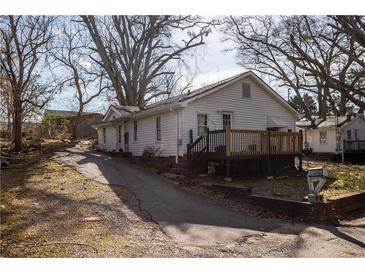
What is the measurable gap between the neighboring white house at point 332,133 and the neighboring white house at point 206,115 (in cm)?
860

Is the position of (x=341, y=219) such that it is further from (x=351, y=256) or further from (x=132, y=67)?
(x=132, y=67)

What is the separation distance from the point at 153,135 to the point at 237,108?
4.24 meters

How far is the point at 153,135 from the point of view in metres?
16.5

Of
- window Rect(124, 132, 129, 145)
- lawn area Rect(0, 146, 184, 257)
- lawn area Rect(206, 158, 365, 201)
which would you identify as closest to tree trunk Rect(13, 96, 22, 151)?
window Rect(124, 132, 129, 145)

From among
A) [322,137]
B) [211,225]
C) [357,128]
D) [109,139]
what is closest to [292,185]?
[211,225]

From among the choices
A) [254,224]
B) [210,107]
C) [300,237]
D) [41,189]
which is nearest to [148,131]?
[210,107]

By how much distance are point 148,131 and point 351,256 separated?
12595 mm

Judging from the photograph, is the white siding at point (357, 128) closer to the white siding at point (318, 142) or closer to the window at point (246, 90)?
the white siding at point (318, 142)

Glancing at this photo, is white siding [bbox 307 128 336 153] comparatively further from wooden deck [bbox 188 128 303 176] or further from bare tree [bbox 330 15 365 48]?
bare tree [bbox 330 15 365 48]

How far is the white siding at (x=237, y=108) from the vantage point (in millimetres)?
14562

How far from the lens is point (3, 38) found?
55.5ft

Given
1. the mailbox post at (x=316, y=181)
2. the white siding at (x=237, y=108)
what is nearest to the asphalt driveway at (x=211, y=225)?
the mailbox post at (x=316, y=181)

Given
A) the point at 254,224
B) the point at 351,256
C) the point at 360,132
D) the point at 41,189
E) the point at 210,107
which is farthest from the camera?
the point at 360,132

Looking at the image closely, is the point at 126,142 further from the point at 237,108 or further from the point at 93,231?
the point at 93,231
